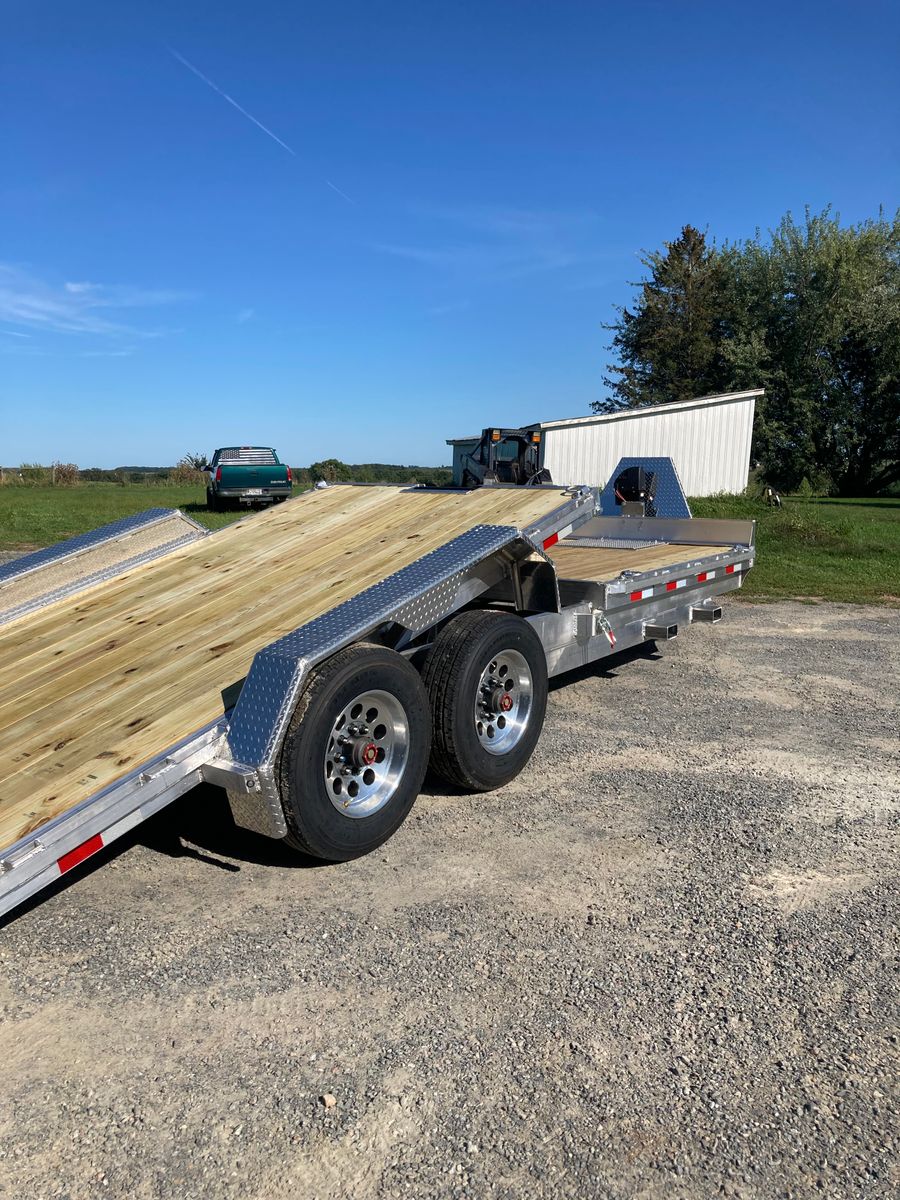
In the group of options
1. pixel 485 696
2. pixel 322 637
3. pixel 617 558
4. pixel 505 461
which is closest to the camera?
pixel 322 637

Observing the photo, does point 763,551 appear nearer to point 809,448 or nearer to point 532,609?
point 532,609

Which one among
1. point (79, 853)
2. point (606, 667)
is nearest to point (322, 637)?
point (79, 853)

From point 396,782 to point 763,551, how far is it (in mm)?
12099

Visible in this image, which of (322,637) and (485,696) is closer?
(322,637)

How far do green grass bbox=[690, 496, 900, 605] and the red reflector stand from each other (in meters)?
9.37

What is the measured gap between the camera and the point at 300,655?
3283 millimetres

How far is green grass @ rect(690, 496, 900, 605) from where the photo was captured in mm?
11258

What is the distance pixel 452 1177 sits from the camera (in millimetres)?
2133

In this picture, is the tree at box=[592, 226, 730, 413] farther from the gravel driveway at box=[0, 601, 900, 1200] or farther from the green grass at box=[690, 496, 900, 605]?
the gravel driveway at box=[0, 601, 900, 1200]

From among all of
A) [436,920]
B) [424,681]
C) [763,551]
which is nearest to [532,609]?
[424,681]

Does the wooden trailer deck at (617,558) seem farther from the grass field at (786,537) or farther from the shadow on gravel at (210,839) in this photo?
the grass field at (786,537)

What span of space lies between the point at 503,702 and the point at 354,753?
41.9 inches

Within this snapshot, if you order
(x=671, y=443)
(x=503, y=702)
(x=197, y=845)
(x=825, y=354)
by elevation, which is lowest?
(x=197, y=845)

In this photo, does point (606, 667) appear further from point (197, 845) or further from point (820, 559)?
point (820, 559)
